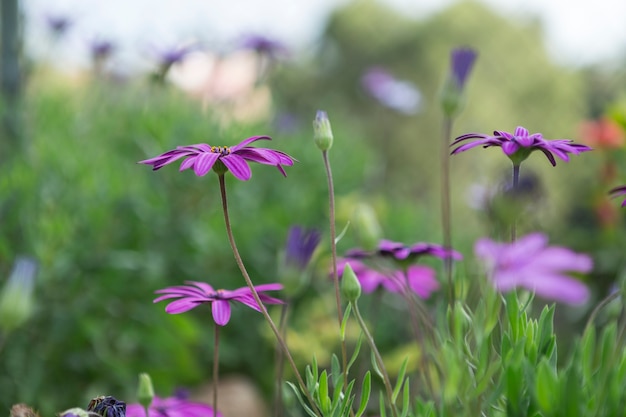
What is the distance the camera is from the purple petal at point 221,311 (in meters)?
0.59

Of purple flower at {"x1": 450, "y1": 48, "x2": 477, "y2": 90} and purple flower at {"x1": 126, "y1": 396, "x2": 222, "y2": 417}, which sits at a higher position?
purple flower at {"x1": 450, "y1": 48, "x2": 477, "y2": 90}

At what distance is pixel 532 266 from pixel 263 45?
56.3 inches

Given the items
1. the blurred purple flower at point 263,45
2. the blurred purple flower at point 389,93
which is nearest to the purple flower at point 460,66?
the blurred purple flower at point 263,45

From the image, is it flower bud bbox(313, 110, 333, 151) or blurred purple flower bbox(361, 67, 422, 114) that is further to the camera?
blurred purple flower bbox(361, 67, 422, 114)

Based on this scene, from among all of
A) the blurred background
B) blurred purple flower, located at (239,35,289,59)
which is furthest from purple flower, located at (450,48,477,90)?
blurred purple flower, located at (239,35,289,59)

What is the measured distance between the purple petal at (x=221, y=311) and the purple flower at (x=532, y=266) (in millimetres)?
199

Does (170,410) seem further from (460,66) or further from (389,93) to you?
(389,93)

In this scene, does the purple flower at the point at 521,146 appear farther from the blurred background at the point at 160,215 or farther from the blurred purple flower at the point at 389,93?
the blurred purple flower at the point at 389,93

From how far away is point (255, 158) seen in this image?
59 centimetres

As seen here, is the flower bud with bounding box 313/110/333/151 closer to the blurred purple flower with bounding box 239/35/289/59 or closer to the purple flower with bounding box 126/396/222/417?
the purple flower with bounding box 126/396/222/417

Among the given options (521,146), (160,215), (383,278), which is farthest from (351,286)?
(160,215)

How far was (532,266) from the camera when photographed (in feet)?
2.22

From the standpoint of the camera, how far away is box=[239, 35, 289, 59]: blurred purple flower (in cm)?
199

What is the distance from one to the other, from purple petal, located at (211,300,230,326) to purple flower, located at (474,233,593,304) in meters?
→ 0.20
